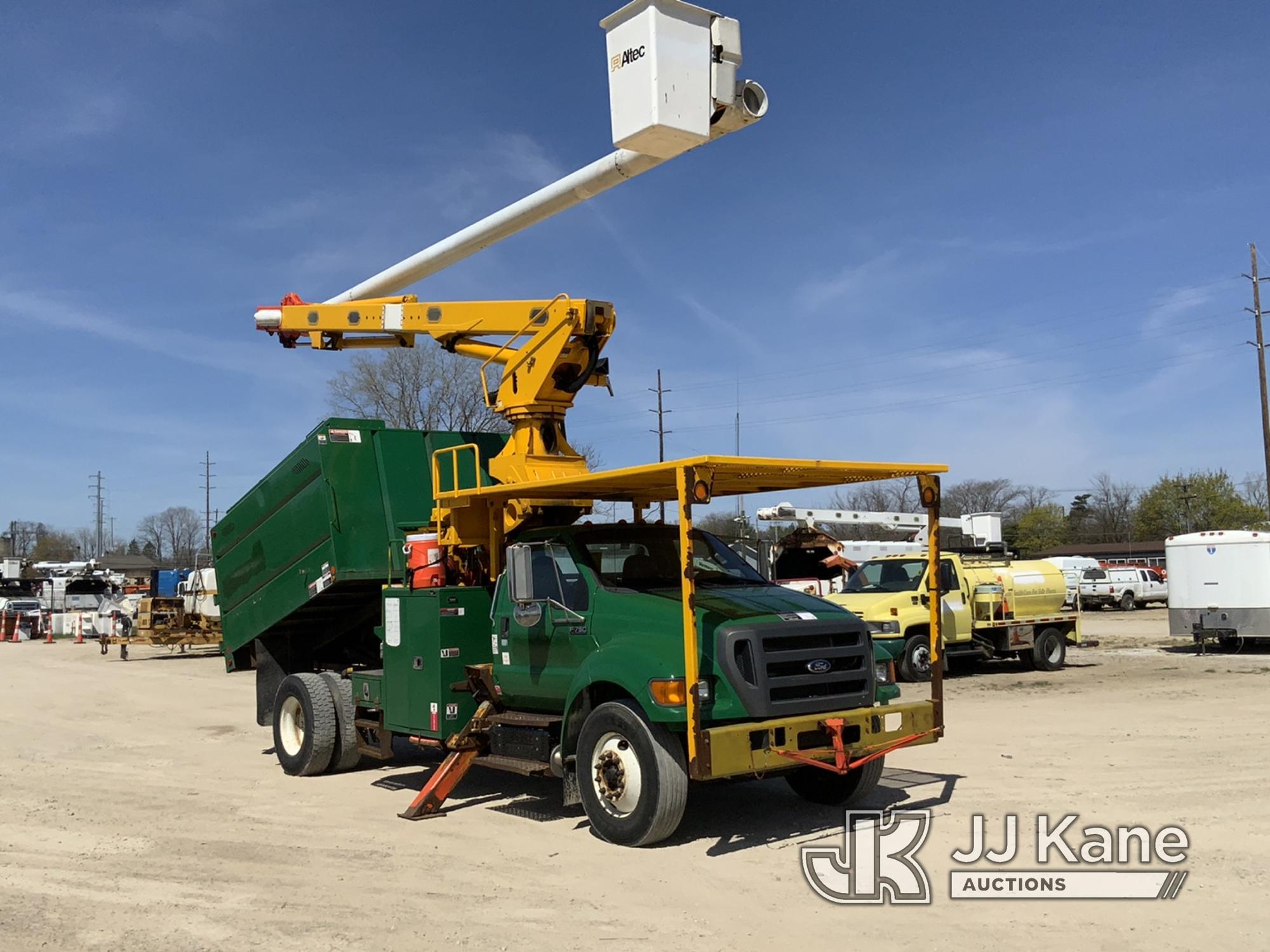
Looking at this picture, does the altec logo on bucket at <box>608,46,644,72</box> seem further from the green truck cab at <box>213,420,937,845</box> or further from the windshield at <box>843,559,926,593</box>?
the windshield at <box>843,559,926,593</box>

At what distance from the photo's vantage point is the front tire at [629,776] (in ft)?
23.5

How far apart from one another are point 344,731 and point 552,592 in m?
3.44

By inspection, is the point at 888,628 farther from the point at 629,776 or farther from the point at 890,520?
the point at 890,520

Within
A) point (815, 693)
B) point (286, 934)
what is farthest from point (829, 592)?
point (286, 934)

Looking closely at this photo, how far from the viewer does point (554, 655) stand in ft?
27.5

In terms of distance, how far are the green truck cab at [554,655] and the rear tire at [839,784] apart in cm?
2

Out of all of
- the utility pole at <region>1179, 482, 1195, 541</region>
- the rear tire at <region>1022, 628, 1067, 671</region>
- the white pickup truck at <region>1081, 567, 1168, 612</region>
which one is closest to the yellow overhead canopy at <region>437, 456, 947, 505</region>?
the rear tire at <region>1022, 628, 1067, 671</region>

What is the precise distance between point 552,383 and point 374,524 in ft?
7.58

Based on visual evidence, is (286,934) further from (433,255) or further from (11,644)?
(11,644)

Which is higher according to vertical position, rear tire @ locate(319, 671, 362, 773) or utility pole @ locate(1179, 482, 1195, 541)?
utility pole @ locate(1179, 482, 1195, 541)

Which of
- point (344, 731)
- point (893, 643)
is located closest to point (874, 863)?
point (344, 731)

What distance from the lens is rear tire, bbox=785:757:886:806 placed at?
27.8 ft

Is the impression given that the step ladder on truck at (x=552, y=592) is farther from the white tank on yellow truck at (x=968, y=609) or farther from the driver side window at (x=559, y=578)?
the white tank on yellow truck at (x=968, y=609)

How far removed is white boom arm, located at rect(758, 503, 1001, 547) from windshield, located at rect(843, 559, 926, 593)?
19.8 ft
